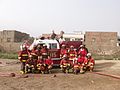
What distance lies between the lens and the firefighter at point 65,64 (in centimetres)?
1468

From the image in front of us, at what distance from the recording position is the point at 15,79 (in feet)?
38.8

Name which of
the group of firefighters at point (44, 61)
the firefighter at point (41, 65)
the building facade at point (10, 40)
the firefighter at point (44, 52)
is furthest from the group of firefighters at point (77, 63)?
the building facade at point (10, 40)

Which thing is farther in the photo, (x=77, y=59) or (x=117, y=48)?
(x=117, y=48)

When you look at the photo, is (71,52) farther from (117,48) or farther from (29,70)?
(117,48)

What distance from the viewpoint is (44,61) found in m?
14.3

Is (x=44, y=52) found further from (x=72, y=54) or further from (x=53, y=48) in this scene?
(x=72, y=54)

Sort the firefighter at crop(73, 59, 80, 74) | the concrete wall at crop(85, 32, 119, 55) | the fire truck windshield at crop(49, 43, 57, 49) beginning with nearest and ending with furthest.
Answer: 1. the firefighter at crop(73, 59, 80, 74)
2. the fire truck windshield at crop(49, 43, 57, 49)
3. the concrete wall at crop(85, 32, 119, 55)

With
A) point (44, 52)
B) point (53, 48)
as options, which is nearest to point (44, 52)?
point (44, 52)

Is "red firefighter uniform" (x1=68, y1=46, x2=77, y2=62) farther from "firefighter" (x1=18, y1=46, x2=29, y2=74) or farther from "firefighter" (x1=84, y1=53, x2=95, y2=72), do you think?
"firefighter" (x1=18, y1=46, x2=29, y2=74)

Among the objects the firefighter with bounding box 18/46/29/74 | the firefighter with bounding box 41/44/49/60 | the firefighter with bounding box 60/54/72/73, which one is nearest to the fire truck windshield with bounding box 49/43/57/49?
the firefighter with bounding box 41/44/49/60

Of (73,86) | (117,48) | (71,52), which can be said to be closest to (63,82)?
(73,86)

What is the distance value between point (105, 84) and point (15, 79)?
3.59 m

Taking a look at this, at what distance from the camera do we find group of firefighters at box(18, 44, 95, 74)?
14156mm

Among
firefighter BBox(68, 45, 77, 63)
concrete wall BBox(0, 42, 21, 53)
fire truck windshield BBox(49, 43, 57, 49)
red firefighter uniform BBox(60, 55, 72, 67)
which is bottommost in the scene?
red firefighter uniform BBox(60, 55, 72, 67)
